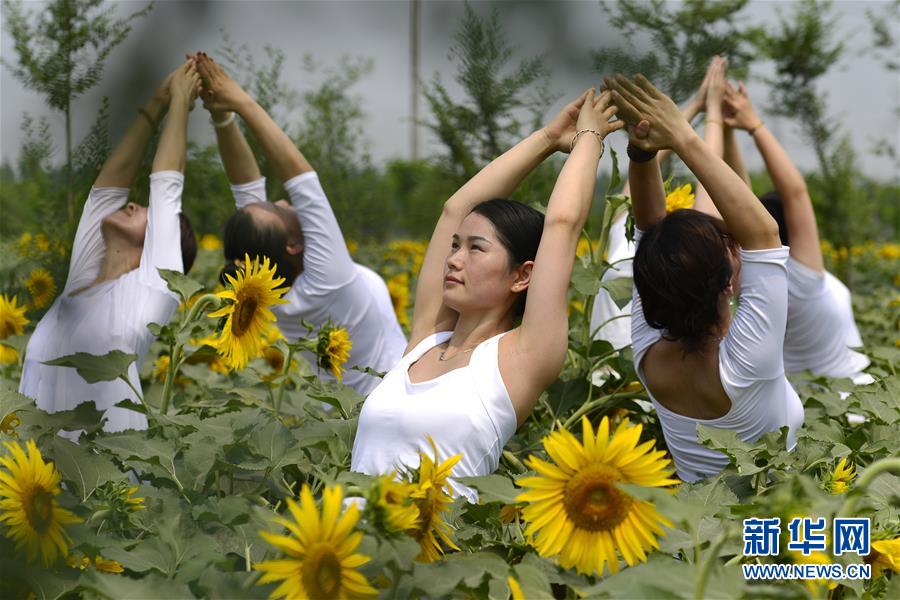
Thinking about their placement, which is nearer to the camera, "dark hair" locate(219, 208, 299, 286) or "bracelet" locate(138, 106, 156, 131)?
"bracelet" locate(138, 106, 156, 131)

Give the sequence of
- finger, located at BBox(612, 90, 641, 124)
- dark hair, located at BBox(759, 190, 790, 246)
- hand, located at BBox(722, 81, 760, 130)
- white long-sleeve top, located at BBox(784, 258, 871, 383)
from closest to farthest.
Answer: finger, located at BBox(612, 90, 641, 124), hand, located at BBox(722, 81, 760, 130), white long-sleeve top, located at BBox(784, 258, 871, 383), dark hair, located at BBox(759, 190, 790, 246)

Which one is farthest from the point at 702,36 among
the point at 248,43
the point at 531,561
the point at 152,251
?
the point at 531,561

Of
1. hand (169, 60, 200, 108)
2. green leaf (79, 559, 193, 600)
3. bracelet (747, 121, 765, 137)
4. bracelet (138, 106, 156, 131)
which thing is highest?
hand (169, 60, 200, 108)

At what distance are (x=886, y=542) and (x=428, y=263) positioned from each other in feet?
3.73

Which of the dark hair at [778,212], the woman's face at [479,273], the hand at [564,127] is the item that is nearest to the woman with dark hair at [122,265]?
the woman's face at [479,273]

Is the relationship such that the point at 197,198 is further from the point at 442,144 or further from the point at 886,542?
the point at 886,542

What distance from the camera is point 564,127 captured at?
2330mm

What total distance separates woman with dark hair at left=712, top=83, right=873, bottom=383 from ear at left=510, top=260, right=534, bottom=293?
4.21ft

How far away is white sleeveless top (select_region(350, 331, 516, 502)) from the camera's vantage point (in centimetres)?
188

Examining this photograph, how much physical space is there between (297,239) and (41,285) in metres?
0.94

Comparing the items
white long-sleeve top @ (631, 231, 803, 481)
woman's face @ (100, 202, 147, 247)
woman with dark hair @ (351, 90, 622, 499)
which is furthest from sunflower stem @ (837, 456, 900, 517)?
woman's face @ (100, 202, 147, 247)

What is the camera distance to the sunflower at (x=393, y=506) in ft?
4.12

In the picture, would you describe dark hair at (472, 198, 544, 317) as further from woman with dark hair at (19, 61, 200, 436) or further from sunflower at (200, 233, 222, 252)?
sunflower at (200, 233, 222, 252)

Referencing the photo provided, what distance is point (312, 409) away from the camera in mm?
Result: 2496
